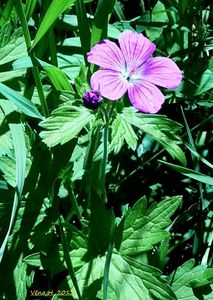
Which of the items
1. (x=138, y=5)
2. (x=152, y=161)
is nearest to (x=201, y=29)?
Answer: (x=138, y=5)

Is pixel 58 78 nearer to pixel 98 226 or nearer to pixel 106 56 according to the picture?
pixel 106 56

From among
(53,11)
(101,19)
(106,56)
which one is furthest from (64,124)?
(101,19)

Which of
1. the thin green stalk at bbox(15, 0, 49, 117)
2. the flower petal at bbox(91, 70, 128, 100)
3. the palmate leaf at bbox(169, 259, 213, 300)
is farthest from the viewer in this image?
the palmate leaf at bbox(169, 259, 213, 300)

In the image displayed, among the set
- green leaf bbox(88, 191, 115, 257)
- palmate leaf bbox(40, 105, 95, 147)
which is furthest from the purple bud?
green leaf bbox(88, 191, 115, 257)

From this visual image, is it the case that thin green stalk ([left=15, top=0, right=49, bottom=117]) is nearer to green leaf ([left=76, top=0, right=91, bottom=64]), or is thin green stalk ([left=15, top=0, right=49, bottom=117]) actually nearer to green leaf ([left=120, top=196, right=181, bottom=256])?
green leaf ([left=76, top=0, right=91, bottom=64])

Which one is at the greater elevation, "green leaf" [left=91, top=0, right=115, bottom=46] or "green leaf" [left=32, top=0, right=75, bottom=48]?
"green leaf" [left=32, top=0, right=75, bottom=48]

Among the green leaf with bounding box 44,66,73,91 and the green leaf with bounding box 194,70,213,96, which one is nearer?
the green leaf with bounding box 44,66,73,91

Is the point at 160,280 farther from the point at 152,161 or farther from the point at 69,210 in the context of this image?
the point at 152,161
